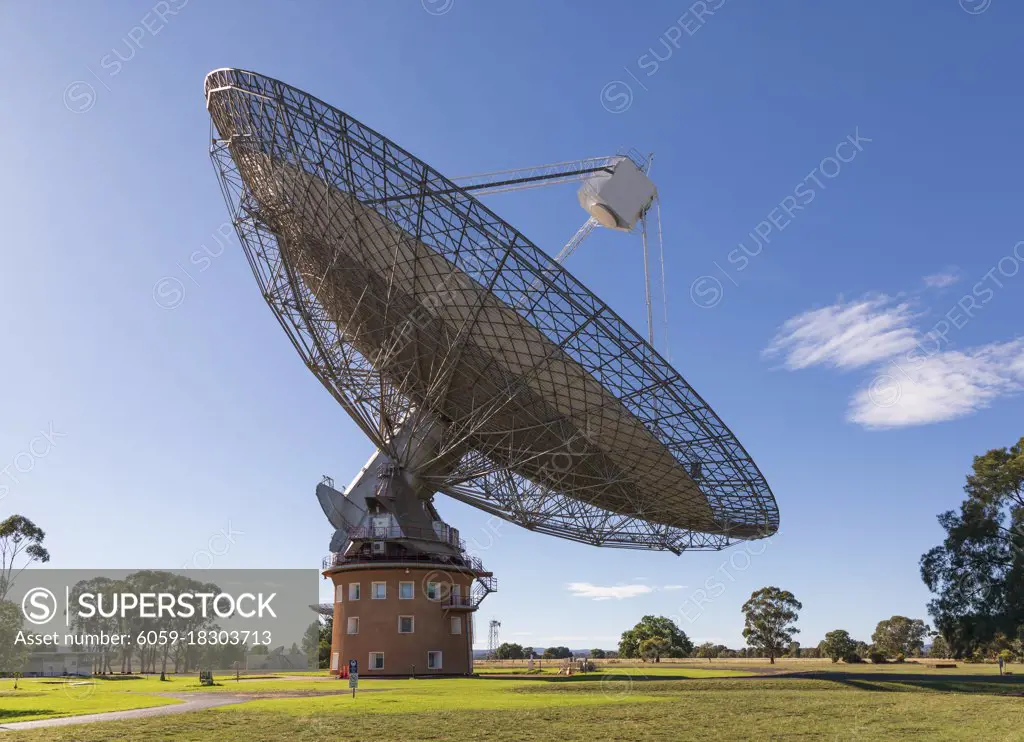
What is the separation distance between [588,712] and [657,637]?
7526cm

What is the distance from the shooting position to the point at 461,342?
38.1 metres

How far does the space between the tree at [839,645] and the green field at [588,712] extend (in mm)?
58564

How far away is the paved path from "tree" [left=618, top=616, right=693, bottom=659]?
237 feet

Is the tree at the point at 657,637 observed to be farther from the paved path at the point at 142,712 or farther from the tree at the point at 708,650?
the paved path at the point at 142,712

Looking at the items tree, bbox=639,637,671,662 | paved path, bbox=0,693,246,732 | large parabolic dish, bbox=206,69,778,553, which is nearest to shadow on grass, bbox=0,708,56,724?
paved path, bbox=0,693,246,732

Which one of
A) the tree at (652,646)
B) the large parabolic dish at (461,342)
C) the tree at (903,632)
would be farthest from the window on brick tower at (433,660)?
the tree at (903,632)

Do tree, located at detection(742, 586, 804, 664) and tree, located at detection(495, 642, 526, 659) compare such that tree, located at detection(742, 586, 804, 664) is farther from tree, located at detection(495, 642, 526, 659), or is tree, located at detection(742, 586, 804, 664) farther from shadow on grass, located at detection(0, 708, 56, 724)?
shadow on grass, located at detection(0, 708, 56, 724)

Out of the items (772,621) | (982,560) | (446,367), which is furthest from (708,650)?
(446,367)

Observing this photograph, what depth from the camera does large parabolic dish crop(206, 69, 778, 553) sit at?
33844 millimetres

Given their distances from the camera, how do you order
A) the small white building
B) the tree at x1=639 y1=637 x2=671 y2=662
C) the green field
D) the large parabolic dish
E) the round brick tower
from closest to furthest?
the green field < the large parabolic dish < the round brick tower < the tree at x1=639 y1=637 x2=671 y2=662 < the small white building

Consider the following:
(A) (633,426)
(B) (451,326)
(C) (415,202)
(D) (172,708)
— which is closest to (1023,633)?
(A) (633,426)

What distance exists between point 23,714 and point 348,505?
87.6 ft

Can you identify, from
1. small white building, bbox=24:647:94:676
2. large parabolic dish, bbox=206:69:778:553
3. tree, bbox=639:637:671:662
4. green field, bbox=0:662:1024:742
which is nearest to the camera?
green field, bbox=0:662:1024:742

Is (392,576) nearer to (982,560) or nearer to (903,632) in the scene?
(982,560)
